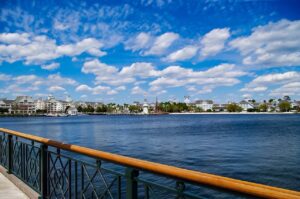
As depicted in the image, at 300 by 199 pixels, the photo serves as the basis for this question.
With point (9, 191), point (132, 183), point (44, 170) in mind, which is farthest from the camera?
point (9, 191)

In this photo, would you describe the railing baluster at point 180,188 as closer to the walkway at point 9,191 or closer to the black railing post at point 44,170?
the black railing post at point 44,170

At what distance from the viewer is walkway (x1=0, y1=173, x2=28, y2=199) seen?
5539 mm

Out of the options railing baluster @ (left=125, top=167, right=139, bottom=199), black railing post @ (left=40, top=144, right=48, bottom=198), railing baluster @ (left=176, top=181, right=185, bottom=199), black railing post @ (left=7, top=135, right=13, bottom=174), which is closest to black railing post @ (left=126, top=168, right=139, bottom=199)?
railing baluster @ (left=125, top=167, right=139, bottom=199)

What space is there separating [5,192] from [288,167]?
18.4 m

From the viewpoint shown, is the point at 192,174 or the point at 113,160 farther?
the point at 113,160

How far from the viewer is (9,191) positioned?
19.3ft

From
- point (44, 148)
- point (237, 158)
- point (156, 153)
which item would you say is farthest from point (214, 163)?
point (44, 148)

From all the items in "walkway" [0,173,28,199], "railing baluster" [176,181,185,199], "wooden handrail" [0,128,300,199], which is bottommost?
"walkway" [0,173,28,199]

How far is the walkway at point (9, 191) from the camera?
5.54m

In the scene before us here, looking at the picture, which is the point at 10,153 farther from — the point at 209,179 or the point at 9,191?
the point at 209,179

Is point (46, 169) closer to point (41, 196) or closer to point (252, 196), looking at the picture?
point (41, 196)

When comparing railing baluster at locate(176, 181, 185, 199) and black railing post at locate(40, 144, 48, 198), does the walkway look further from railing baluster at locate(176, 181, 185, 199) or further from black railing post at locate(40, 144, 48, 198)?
railing baluster at locate(176, 181, 185, 199)

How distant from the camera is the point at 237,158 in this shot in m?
23.3

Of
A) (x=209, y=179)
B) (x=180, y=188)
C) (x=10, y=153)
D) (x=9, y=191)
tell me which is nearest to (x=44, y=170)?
(x=9, y=191)
